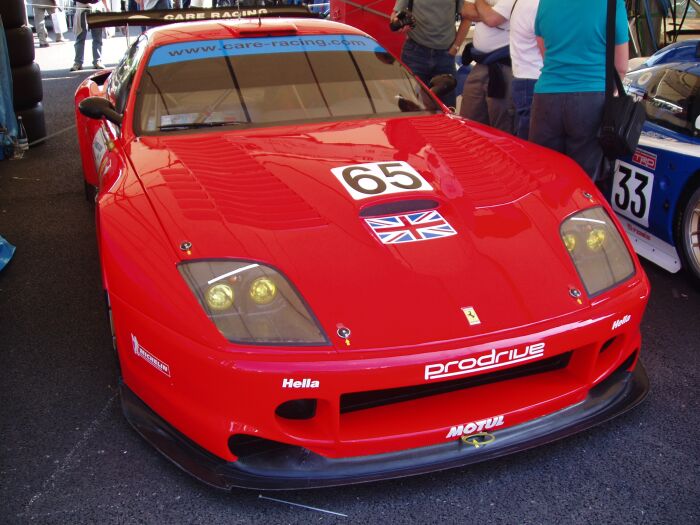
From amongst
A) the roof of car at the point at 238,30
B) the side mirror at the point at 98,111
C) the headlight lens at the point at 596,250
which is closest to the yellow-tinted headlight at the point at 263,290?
the headlight lens at the point at 596,250

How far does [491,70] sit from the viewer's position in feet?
14.6

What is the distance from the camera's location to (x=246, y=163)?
8.61ft

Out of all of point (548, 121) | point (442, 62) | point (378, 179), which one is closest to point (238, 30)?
point (378, 179)

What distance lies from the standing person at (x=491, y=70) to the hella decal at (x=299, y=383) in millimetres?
2917

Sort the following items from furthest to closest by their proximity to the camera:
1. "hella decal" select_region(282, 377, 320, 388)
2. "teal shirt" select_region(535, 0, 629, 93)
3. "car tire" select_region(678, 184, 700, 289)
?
"car tire" select_region(678, 184, 700, 289) → "teal shirt" select_region(535, 0, 629, 93) → "hella decal" select_region(282, 377, 320, 388)

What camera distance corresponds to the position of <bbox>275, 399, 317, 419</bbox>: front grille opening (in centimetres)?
199

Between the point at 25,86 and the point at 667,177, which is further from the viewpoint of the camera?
the point at 25,86

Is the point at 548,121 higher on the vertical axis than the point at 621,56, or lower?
lower

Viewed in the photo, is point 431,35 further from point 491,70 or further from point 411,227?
point 411,227

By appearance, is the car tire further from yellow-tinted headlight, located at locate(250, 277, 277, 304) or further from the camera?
the camera

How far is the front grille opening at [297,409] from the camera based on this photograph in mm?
1988

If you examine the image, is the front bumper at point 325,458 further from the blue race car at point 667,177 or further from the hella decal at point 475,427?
the blue race car at point 667,177

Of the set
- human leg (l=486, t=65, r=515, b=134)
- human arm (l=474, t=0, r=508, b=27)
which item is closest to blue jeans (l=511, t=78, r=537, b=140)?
human leg (l=486, t=65, r=515, b=134)

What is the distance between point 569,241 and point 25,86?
4917 mm
